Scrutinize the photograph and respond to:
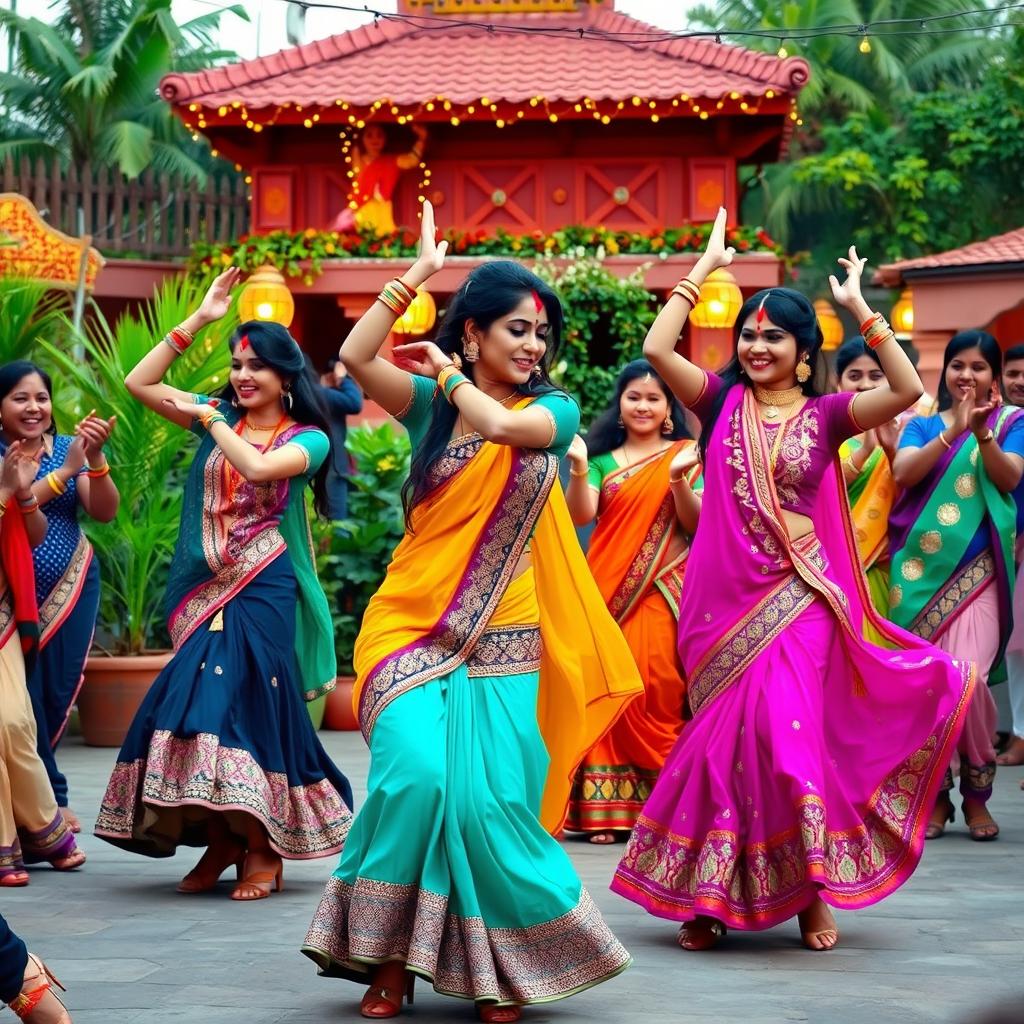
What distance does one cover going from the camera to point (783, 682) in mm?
5383

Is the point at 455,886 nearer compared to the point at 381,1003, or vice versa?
the point at 455,886

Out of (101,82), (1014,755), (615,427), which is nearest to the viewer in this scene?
(615,427)

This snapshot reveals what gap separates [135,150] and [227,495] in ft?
74.2

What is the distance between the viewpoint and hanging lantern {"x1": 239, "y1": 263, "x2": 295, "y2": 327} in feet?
55.6

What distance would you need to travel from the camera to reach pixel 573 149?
19281 mm

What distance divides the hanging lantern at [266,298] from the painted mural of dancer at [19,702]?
34.2 ft

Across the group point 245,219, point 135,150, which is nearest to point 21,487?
point 245,219

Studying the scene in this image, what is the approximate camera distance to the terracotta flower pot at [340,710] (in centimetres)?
1087

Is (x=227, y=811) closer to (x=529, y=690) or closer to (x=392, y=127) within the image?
(x=529, y=690)

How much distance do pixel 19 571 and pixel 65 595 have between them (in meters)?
0.91

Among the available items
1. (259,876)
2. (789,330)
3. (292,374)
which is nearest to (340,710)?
(259,876)

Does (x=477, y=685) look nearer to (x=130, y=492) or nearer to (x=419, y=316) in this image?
(x=130, y=492)

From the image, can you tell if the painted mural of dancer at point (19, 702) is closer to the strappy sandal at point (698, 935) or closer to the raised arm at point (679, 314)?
the raised arm at point (679, 314)

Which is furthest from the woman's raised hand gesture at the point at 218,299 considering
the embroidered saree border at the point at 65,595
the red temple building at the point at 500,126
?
the red temple building at the point at 500,126
